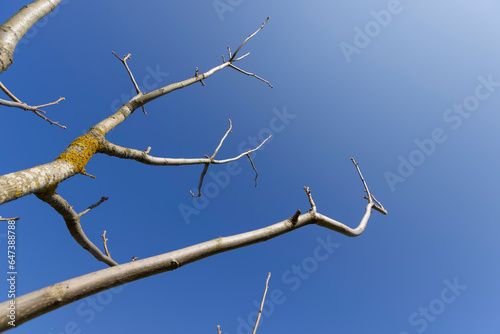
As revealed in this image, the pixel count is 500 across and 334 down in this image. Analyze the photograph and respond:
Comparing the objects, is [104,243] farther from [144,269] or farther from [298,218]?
[298,218]

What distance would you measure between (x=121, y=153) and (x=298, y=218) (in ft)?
7.69

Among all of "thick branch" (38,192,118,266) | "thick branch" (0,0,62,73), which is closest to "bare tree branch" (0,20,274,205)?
"thick branch" (38,192,118,266)

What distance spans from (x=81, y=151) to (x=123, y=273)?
1800 millimetres

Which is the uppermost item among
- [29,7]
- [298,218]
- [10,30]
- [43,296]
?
[29,7]

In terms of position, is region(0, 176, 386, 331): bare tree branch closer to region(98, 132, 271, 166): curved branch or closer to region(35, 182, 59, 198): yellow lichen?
region(35, 182, 59, 198): yellow lichen

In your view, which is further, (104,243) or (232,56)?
(232,56)

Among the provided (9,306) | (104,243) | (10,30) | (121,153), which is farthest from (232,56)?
(9,306)

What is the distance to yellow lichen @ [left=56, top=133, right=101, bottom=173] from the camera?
8.09 ft

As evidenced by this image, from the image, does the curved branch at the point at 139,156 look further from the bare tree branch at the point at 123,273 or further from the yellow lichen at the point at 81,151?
the bare tree branch at the point at 123,273

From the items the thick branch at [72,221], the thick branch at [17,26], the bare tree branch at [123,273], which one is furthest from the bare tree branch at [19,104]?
the bare tree branch at [123,273]

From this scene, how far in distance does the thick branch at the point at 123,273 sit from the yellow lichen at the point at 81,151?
63.6 inches

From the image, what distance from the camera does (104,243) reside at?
3.20 m

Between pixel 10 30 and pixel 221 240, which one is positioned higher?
pixel 10 30

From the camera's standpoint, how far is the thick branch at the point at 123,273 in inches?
45.2
